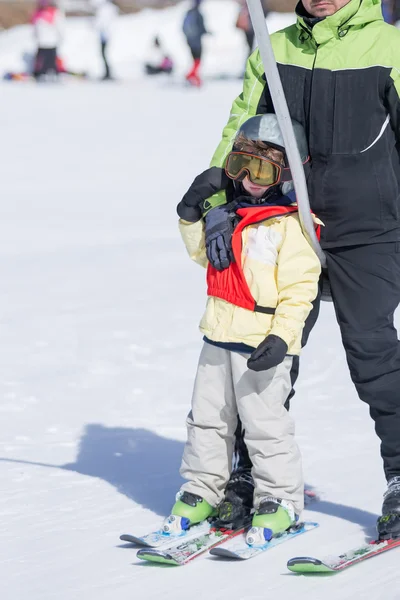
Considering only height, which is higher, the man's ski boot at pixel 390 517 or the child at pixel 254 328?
the child at pixel 254 328

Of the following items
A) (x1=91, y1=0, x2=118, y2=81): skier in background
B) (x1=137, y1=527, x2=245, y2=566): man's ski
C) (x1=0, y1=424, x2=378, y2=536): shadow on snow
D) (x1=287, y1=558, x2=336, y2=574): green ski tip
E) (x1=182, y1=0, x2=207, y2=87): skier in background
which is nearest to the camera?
(x1=287, y1=558, x2=336, y2=574): green ski tip

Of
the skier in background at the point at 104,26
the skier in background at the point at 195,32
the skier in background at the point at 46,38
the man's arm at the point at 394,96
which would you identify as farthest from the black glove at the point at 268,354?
the skier in background at the point at 104,26

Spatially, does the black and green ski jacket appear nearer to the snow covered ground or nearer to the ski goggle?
the ski goggle

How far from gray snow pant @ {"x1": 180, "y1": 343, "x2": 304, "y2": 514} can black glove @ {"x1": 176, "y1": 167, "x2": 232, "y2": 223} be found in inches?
17.5

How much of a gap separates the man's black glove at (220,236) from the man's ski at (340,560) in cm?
94

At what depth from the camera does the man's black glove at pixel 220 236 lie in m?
3.78

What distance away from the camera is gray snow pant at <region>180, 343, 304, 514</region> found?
3.81 meters

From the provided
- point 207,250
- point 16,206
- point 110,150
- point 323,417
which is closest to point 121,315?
point 323,417

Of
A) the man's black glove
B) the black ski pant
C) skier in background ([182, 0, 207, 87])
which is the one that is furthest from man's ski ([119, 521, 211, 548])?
skier in background ([182, 0, 207, 87])

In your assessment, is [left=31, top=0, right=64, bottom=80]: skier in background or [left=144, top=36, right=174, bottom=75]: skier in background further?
[left=144, top=36, right=174, bottom=75]: skier in background

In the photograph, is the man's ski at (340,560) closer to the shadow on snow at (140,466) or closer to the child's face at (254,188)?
the shadow on snow at (140,466)

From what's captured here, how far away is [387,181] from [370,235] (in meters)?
0.18

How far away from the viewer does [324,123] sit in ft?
12.2

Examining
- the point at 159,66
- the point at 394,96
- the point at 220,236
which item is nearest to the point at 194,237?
the point at 220,236
